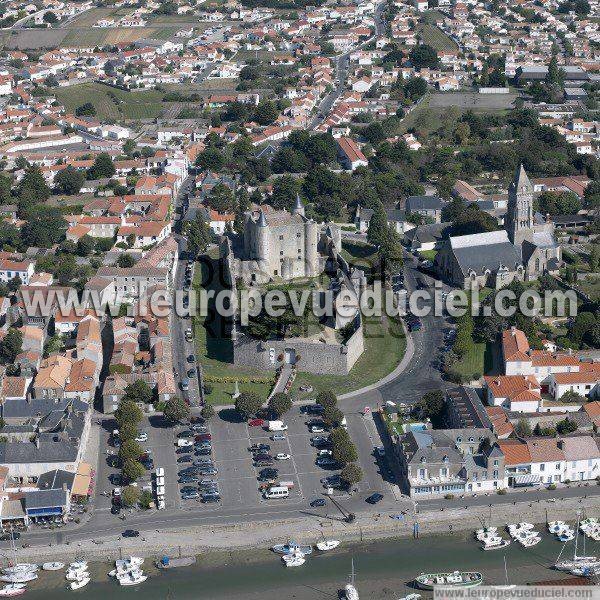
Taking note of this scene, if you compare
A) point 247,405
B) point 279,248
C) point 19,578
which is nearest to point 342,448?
→ point 247,405

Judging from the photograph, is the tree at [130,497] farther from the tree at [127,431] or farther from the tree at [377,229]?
the tree at [377,229]

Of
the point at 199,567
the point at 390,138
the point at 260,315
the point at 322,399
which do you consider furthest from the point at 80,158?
the point at 199,567

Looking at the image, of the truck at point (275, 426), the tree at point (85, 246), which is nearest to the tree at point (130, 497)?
the truck at point (275, 426)

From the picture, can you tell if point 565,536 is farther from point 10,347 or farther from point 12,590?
point 10,347

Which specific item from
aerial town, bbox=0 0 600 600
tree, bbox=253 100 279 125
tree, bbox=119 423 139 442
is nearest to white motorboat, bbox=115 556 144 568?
aerial town, bbox=0 0 600 600

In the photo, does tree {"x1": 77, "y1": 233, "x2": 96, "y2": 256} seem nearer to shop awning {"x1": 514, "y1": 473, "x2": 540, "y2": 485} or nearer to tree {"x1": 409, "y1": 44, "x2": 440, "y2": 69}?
shop awning {"x1": 514, "y1": 473, "x2": 540, "y2": 485}
